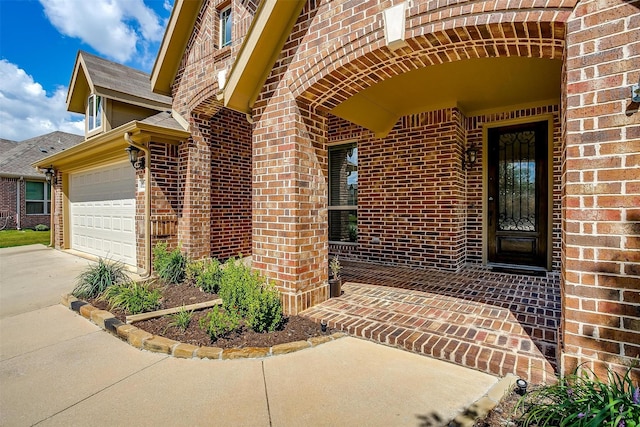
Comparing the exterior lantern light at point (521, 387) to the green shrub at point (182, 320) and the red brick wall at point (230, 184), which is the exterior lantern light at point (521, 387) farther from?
the red brick wall at point (230, 184)

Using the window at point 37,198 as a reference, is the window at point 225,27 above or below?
above

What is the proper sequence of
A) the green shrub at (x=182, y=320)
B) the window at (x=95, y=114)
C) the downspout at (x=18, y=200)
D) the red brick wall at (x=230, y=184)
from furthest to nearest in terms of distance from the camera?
the downspout at (x=18, y=200) → the window at (x=95, y=114) → the red brick wall at (x=230, y=184) → the green shrub at (x=182, y=320)

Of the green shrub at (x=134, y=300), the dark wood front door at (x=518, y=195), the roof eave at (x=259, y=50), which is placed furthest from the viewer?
the dark wood front door at (x=518, y=195)

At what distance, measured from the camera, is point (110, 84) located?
24.2 ft

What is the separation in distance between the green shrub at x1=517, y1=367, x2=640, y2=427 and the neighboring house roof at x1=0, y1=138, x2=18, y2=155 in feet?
86.2

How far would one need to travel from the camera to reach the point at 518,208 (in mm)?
5824

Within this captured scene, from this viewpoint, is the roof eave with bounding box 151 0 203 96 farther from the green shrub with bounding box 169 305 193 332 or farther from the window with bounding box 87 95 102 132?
the green shrub with bounding box 169 305 193 332

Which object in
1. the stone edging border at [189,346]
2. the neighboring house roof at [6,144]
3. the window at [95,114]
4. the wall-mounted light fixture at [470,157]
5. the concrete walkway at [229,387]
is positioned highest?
the neighboring house roof at [6,144]

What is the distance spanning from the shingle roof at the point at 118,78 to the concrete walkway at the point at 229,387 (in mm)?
6098

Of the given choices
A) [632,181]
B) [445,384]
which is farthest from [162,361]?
[632,181]

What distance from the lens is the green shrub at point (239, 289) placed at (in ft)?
11.2

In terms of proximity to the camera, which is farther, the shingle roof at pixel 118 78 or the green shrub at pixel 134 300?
the shingle roof at pixel 118 78

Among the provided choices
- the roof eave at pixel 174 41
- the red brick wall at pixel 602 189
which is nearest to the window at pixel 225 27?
the roof eave at pixel 174 41

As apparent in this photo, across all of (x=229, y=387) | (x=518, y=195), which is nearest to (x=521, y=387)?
(x=229, y=387)
